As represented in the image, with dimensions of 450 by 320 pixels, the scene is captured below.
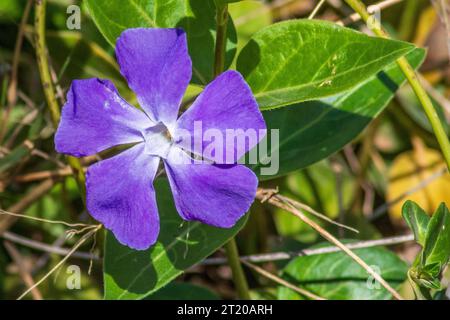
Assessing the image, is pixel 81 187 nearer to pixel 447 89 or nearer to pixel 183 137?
pixel 183 137

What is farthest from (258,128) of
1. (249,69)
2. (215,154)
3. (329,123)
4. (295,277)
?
(295,277)

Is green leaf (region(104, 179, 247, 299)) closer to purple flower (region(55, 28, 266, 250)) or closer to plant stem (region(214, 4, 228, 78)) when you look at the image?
purple flower (region(55, 28, 266, 250))

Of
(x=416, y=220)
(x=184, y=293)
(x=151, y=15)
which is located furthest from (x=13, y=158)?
(x=416, y=220)

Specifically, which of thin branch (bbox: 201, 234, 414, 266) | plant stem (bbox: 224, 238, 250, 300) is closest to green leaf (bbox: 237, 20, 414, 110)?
plant stem (bbox: 224, 238, 250, 300)

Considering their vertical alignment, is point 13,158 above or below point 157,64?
below

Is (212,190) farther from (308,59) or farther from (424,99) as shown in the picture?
(424,99)

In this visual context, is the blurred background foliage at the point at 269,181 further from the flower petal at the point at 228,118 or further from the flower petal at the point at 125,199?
the flower petal at the point at 228,118
